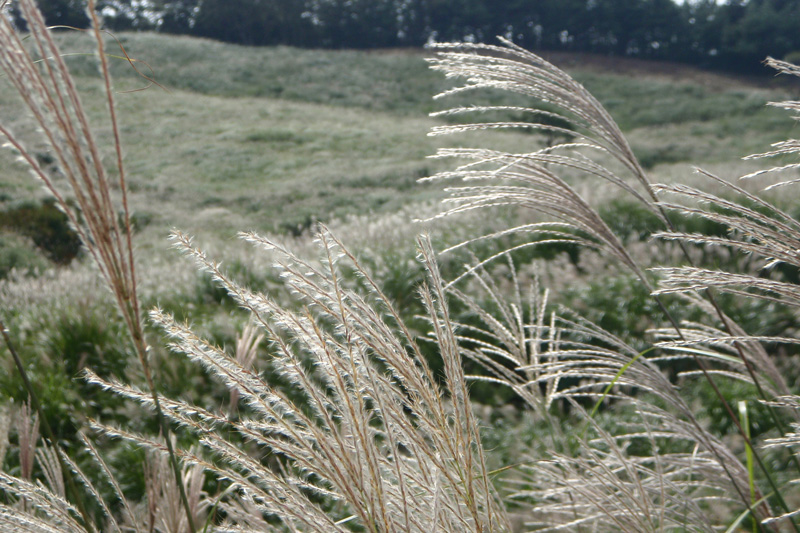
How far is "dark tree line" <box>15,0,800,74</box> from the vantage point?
49.3 meters

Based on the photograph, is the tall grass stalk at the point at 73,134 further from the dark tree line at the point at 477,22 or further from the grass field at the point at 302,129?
the dark tree line at the point at 477,22

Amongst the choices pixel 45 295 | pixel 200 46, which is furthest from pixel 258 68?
pixel 45 295

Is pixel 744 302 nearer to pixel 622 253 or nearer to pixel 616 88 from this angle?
pixel 622 253

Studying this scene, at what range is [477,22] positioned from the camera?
2084 inches

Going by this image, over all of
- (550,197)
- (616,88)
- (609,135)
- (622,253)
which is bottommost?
(616,88)

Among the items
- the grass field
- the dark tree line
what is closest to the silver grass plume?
the grass field

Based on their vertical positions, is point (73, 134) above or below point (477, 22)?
below

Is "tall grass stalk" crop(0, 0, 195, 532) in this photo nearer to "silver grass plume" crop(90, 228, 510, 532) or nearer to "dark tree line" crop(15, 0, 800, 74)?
"silver grass plume" crop(90, 228, 510, 532)

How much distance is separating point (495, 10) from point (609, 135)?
56.6m

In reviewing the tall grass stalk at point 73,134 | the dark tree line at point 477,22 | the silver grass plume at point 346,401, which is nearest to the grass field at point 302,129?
the silver grass plume at point 346,401

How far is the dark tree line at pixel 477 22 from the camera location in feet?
162

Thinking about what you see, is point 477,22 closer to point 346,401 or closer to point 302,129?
point 302,129

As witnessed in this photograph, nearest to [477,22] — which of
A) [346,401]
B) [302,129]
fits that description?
[302,129]

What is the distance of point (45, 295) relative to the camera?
5223mm
